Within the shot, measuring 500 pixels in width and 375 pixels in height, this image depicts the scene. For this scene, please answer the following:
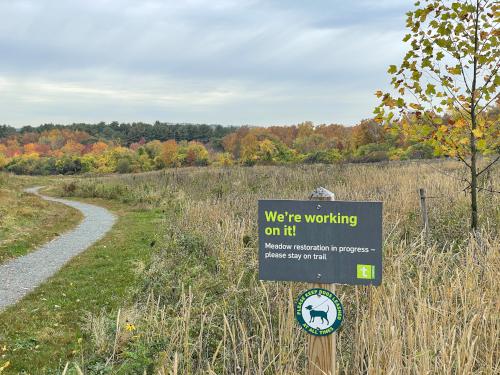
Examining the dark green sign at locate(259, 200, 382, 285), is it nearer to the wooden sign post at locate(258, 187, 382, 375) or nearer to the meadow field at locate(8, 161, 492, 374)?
the wooden sign post at locate(258, 187, 382, 375)

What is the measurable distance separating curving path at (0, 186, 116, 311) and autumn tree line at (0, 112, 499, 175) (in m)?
5.93

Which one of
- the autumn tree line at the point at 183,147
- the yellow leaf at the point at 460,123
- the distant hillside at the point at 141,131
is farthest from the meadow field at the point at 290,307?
the distant hillside at the point at 141,131

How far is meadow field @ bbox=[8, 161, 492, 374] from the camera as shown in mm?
2479

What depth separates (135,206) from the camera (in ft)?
63.0

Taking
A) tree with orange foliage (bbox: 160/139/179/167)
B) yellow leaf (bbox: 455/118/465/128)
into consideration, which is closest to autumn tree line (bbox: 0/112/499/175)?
tree with orange foliage (bbox: 160/139/179/167)

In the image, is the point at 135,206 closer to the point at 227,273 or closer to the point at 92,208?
the point at 92,208

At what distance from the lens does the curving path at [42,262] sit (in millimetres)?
7008

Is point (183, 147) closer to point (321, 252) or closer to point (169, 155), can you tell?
point (169, 155)

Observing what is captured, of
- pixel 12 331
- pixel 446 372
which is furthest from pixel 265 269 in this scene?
pixel 12 331

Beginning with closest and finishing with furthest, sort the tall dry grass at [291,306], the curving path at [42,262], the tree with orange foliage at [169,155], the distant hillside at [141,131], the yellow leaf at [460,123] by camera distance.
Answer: the tall dry grass at [291,306], the yellow leaf at [460,123], the curving path at [42,262], the tree with orange foliage at [169,155], the distant hillside at [141,131]

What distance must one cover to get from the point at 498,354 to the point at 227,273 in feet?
10.1

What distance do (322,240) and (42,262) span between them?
8.42 meters

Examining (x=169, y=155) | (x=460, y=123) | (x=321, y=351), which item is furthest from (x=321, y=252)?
(x=169, y=155)

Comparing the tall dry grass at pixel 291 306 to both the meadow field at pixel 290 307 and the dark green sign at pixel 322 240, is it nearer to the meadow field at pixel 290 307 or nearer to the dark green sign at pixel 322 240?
the meadow field at pixel 290 307
